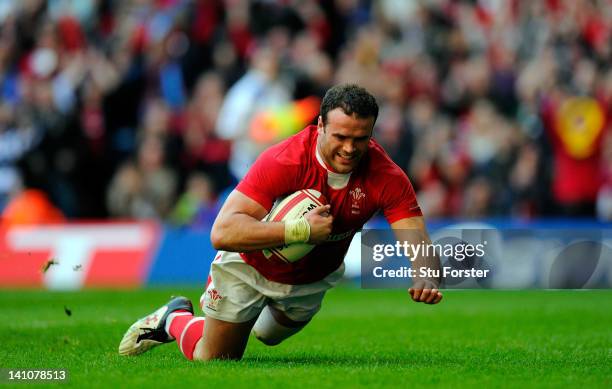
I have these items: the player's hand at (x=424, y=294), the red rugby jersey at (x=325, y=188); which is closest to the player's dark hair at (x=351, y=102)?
the red rugby jersey at (x=325, y=188)

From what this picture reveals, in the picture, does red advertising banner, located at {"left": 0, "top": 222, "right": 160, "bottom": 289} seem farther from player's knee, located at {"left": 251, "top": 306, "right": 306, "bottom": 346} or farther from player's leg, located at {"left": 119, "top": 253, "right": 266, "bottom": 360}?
player's leg, located at {"left": 119, "top": 253, "right": 266, "bottom": 360}

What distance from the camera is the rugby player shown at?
8.62 m

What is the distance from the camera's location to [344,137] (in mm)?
8641

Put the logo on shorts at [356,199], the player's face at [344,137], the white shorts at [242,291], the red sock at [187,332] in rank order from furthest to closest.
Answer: the red sock at [187,332], the white shorts at [242,291], the logo on shorts at [356,199], the player's face at [344,137]

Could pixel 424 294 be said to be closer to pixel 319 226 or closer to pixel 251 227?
pixel 319 226

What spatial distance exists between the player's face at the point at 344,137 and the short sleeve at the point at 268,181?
1.12 ft

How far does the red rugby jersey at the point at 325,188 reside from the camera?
8898mm

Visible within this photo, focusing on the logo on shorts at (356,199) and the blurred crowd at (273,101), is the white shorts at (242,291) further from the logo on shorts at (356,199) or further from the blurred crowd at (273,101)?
the blurred crowd at (273,101)

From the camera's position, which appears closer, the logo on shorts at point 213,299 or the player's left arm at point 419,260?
the player's left arm at point 419,260

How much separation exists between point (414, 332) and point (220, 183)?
27.0ft

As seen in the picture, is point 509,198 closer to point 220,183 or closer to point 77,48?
point 220,183

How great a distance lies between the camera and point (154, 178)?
68.7 feet

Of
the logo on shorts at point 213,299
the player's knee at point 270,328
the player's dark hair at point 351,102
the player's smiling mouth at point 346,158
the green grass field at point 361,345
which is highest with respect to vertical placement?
the player's dark hair at point 351,102

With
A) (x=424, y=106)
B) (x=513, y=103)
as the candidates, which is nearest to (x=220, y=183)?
(x=424, y=106)
